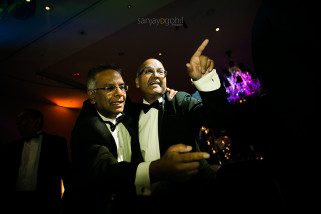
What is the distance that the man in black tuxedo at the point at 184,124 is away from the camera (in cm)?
165

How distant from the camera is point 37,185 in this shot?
367 cm

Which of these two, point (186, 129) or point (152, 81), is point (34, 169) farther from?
point (186, 129)

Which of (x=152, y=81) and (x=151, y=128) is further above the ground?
(x=152, y=81)

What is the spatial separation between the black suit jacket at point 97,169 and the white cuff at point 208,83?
Answer: 71cm

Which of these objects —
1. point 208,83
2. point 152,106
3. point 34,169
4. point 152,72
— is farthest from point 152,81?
point 34,169

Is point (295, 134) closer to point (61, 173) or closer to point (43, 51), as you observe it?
point (61, 173)

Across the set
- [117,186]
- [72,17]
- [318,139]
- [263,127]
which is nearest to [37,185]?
[117,186]

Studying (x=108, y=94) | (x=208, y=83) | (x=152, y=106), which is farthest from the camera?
(x=108, y=94)

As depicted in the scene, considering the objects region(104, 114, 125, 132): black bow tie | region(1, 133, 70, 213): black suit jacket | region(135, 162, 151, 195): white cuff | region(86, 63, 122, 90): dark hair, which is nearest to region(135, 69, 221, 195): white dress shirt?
region(104, 114, 125, 132): black bow tie

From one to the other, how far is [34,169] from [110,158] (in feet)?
9.88

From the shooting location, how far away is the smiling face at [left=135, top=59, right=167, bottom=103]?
2.33 metres

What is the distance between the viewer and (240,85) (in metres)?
8.54

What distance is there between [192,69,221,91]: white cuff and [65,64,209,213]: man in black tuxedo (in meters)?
0.66

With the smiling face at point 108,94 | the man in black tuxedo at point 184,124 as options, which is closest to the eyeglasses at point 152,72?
the smiling face at point 108,94
